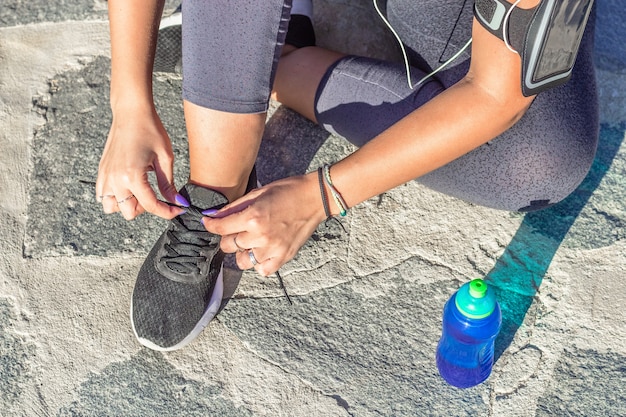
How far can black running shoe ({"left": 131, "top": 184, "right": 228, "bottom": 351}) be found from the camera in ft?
4.47

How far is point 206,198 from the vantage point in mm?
1301

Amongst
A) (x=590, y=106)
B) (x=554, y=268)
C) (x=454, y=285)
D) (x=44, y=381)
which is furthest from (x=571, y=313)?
(x=44, y=381)

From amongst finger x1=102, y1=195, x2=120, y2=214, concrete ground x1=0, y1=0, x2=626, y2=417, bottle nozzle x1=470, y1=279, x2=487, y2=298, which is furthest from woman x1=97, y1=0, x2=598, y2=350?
bottle nozzle x1=470, y1=279, x2=487, y2=298

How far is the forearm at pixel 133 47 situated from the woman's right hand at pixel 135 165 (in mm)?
35

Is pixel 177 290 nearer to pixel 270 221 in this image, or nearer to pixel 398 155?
pixel 270 221

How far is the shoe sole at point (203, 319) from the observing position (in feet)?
4.56

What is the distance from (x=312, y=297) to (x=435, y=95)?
20.7 inches

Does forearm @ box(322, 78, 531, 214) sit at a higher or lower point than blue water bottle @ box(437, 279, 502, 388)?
higher

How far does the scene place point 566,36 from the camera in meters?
1.06

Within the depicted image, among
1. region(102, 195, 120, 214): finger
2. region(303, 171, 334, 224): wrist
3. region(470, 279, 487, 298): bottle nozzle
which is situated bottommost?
region(102, 195, 120, 214): finger

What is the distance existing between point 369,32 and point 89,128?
0.80m

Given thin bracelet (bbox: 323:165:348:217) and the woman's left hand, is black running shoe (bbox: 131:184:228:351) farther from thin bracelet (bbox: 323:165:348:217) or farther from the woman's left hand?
thin bracelet (bbox: 323:165:348:217)

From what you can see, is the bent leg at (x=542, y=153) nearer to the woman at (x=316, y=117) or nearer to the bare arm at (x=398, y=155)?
the woman at (x=316, y=117)

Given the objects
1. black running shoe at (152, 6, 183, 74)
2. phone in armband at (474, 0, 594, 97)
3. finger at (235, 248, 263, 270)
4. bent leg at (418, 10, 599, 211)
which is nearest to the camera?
phone in armband at (474, 0, 594, 97)
